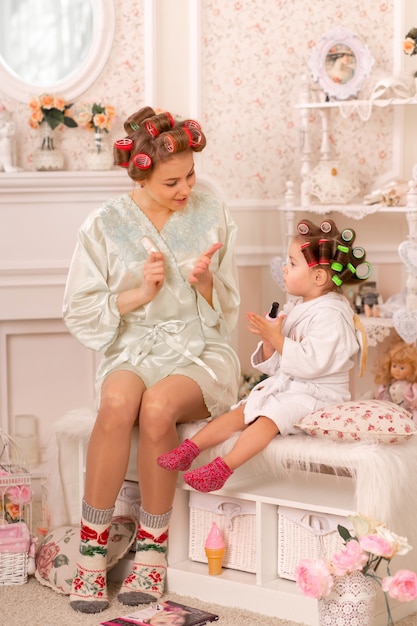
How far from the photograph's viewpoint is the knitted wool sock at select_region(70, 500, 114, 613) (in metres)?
2.89

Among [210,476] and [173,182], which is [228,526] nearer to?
[210,476]

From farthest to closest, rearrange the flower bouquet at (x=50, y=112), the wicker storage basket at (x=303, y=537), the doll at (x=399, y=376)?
the flower bouquet at (x=50, y=112) < the doll at (x=399, y=376) < the wicker storage basket at (x=303, y=537)

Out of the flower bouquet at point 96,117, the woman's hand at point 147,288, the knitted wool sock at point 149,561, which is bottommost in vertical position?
the knitted wool sock at point 149,561

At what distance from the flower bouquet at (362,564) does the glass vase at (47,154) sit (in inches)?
83.7

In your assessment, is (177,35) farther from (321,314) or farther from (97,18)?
(321,314)

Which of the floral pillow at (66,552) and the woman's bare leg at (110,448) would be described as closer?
the woman's bare leg at (110,448)

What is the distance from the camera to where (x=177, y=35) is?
4.22 m

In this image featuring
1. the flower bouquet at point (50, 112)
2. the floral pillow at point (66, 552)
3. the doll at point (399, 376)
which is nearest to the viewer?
the floral pillow at point (66, 552)

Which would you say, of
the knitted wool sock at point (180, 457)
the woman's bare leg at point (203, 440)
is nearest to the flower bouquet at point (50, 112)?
the woman's bare leg at point (203, 440)

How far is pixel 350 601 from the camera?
2494 mm

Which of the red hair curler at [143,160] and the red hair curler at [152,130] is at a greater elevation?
the red hair curler at [152,130]

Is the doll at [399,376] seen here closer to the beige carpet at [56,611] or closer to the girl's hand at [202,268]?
the girl's hand at [202,268]

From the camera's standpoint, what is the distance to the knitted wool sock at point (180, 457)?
2.82 metres

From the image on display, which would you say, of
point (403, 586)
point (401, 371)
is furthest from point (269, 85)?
point (403, 586)
